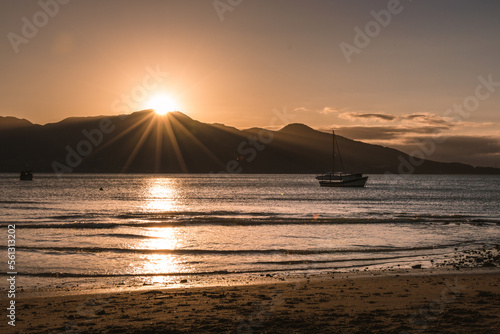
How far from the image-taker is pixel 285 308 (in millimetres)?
12469

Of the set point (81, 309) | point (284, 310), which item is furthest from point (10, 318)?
point (284, 310)

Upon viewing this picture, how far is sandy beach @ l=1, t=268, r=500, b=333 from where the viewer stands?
10.6m

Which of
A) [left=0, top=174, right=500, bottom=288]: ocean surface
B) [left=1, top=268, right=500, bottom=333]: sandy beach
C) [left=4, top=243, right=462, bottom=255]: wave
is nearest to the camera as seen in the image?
[left=1, top=268, right=500, bottom=333]: sandy beach

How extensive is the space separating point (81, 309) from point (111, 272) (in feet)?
24.1

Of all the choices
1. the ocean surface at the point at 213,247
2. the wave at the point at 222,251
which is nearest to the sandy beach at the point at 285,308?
the ocean surface at the point at 213,247

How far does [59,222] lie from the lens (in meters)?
43.5

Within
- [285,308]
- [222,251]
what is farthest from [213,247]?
[285,308]

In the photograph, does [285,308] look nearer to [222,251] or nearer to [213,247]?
[222,251]

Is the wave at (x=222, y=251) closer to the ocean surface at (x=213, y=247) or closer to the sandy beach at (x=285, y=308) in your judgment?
the ocean surface at (x=213, y=247)

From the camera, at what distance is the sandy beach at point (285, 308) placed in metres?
10.6

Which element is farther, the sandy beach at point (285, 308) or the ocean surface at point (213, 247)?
the ocean surface at point (213, 247)

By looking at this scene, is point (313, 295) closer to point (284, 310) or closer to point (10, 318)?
point (284, 310)

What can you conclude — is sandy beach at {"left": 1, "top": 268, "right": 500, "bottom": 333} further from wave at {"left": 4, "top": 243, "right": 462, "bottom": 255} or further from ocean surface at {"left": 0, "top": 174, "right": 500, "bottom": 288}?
wave at {"left": 4, "top": 243, "right": 462, "bottom": 255}

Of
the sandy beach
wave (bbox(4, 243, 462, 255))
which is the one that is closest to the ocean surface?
wave (bbox(4, 243, 462, 255))
